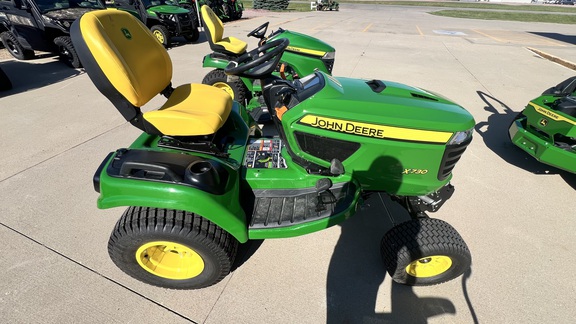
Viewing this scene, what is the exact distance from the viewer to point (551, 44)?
417 inches

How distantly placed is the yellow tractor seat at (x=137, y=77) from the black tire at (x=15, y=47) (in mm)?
6490

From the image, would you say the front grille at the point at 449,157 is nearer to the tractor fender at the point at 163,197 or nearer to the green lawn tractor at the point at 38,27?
the tractor fender at the point at 163,197

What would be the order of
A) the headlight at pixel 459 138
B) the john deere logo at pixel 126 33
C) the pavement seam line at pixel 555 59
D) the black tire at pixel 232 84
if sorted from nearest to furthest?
the headlight at pixel 459 138 → the john deere logo at pixel 126 33 → the black tire at pixel 232 84 → the pavement seam line at pixel 555 59

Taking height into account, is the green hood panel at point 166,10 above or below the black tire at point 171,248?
above

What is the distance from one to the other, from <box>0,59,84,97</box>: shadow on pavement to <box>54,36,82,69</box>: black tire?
5.5 inches

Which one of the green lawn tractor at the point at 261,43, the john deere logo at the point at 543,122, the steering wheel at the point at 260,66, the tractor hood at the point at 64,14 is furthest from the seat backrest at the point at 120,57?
the tractor hood at the point at 64,14

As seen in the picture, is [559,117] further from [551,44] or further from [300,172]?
[551,44]

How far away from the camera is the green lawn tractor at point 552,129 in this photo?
2629 mm

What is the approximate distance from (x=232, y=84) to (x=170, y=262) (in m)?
2.78

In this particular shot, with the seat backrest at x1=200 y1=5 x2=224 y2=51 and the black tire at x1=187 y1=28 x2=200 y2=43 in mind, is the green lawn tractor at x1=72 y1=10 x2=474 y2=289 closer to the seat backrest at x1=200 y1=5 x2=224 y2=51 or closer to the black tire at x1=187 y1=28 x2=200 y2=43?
the seat backrest at x1=200 y1=5 x2=224 y2=51

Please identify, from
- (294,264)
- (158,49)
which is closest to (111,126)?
(158,49)

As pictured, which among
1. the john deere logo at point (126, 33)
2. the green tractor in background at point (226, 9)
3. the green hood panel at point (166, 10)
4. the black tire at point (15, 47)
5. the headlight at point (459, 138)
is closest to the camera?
the headlight at point (459, 138)

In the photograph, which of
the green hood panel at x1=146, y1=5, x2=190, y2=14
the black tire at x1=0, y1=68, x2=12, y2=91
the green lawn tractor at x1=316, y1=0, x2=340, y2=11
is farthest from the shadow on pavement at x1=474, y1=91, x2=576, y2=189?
the green lawn tractor at x1=316, y1=0, x2=340, y2=11

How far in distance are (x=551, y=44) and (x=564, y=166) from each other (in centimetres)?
1167
